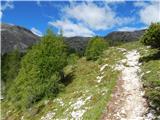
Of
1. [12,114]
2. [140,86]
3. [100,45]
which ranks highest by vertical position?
[100,45]

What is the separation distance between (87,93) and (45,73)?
489 inches

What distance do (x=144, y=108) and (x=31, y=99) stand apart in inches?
1131

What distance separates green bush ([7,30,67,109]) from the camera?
65938 mm

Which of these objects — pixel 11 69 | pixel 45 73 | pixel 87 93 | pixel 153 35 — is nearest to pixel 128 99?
pixel 87 93

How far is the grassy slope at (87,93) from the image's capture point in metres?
51.6

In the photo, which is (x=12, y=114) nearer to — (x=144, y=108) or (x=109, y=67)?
(x=109, y=67)

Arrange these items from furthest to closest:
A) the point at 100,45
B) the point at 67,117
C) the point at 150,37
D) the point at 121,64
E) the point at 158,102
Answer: the point at 100,45 < the point at 121,64 < the point at 150,37 < the point at 67,117 < the point at 158,102

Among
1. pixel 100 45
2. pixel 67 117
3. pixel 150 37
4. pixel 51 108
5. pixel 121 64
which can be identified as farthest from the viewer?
pixel 100 45

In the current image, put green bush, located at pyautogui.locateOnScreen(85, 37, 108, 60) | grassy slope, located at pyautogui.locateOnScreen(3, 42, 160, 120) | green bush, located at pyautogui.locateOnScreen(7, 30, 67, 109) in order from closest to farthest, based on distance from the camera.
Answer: grassy slope, located at pyautogui.locateOnScreen(3, 42, 160, 120) < green bush, located at pyautogui.locateOnScreen(7, 30, 67, 109) < green bush, located at pyautogui.locateOnScreen(85, 37, 108, 60)

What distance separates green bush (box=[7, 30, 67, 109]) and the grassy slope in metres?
2.03

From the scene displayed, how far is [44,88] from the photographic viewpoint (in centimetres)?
6569

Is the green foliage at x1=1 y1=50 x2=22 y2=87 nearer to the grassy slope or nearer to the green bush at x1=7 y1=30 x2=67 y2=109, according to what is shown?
the grassy slope

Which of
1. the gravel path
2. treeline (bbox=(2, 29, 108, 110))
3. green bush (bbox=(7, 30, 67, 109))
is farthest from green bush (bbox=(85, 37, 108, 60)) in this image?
the gravel path

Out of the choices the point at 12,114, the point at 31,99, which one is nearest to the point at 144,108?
the point at 31,99
